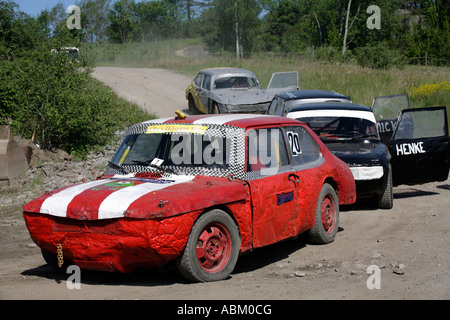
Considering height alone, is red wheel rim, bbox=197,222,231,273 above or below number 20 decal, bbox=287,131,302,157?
below

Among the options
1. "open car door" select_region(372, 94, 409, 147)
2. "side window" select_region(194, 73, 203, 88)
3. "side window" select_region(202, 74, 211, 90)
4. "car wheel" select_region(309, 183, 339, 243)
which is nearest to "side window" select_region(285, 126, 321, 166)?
"car wheel" select_region(309, 183, 339, 243)

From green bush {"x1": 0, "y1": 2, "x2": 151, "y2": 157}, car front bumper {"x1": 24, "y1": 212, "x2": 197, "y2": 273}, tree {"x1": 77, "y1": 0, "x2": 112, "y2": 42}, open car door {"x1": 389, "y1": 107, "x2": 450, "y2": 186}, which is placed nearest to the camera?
car front bumper {"x1": 24, "y1": 212, "x2": 197, "y2": 273}

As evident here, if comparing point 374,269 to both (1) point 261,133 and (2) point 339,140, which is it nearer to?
(1) point 261,133

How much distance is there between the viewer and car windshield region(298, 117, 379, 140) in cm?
1094

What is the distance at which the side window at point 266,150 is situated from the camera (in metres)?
6.62

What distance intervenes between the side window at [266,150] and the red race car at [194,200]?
0.01 metres

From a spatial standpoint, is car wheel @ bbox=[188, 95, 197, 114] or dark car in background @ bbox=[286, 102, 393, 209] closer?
dark car in background @ bbox=[286, 102, 393, 209]

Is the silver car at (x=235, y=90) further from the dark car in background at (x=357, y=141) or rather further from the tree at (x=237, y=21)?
the tree at (x=237, y=21)

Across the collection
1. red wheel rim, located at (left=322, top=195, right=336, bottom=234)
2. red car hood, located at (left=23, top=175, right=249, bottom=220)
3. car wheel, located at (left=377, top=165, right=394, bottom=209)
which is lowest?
car wheel, located at (left=377, top=165, right=394, bottom=209)

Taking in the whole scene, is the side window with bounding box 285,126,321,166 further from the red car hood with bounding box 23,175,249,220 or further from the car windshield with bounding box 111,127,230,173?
the red car hood with bounding box 23,175,249,220

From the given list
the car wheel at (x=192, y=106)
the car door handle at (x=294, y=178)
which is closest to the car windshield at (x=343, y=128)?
the car door handle at (x=294, y=178)

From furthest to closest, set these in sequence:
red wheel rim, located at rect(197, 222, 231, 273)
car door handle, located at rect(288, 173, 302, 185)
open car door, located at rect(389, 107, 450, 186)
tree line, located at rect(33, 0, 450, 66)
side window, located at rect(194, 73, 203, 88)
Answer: tree line, located at rect(33, 0, 450, 66)
side window, located at rect(194, 73, 203, 88)
open car door, located at rect(389, 107, 450, 186)
car door handle, located at rect(288, 173, 302, 185)
red wheel rim, located at rect(197, 222, 231, 273)

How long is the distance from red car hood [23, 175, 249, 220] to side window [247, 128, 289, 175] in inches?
19.4

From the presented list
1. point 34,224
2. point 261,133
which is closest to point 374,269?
point 261,133
